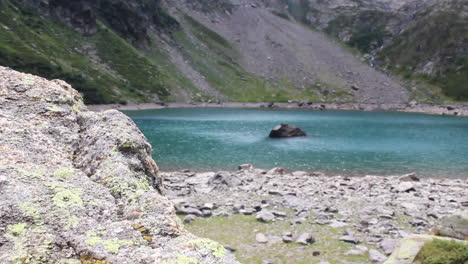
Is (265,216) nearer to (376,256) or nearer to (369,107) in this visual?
(376,256)

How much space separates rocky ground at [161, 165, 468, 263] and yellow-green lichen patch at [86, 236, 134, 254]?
451 inches

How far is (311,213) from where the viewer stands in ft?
74.7

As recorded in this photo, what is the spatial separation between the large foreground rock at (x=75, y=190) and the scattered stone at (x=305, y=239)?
Result: 10934 mm

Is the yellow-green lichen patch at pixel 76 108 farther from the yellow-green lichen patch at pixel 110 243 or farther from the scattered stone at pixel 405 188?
the scattered stone at pixel 405 188

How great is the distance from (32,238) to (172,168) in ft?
142

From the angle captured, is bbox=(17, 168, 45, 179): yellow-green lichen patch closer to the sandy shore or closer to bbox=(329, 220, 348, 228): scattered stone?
bbox=(329, 220, 348, 228): scattered stone

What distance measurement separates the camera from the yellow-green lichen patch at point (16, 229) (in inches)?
203

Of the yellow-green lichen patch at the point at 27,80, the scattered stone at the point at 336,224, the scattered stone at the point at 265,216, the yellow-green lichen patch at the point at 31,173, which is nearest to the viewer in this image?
the yellow-green lichen patch at the point at 31,173

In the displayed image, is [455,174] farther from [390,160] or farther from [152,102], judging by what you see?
[152,102]

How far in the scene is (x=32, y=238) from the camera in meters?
5.17

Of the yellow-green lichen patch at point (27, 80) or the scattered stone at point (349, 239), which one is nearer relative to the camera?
the yellow-green lichen patch at point (27, 80)

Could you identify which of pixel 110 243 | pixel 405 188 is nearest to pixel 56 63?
pixel 405 188

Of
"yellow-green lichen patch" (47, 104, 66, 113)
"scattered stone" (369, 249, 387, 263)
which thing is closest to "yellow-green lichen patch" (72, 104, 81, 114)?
"yellow-green lichen patch" (47, 104, 66, 113)

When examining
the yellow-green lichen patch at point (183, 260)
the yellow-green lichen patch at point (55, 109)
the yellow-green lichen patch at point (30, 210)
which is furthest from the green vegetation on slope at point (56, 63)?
the yellow-green lichen patch at point (183, 260)
